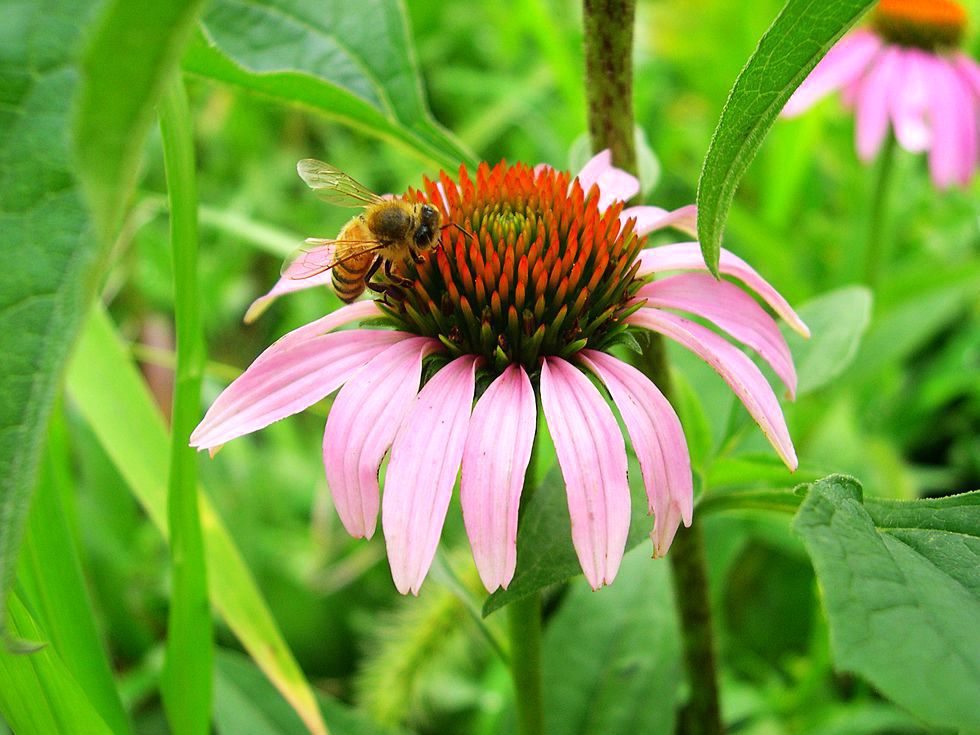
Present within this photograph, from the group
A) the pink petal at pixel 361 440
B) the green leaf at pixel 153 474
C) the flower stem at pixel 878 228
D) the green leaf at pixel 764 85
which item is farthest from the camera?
the flower stem at pixel 878 228

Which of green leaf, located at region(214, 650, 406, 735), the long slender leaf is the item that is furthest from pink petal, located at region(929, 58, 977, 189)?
the long slender leaf

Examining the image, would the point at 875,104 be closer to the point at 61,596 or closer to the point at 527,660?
the point at 527,660

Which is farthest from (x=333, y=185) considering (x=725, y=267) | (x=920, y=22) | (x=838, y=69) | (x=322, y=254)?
(x=920, y=22)

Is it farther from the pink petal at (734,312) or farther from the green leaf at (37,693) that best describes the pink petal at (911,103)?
the green leaf at (37,693)

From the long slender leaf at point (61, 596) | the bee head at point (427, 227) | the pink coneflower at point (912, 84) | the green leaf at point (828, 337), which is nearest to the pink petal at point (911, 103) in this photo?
the pink coneflower at point (912, 84)

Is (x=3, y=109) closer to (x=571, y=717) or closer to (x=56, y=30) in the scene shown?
(x=56, y=30)

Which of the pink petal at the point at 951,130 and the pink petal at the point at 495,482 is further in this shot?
the pink petal at the point at 951,130
